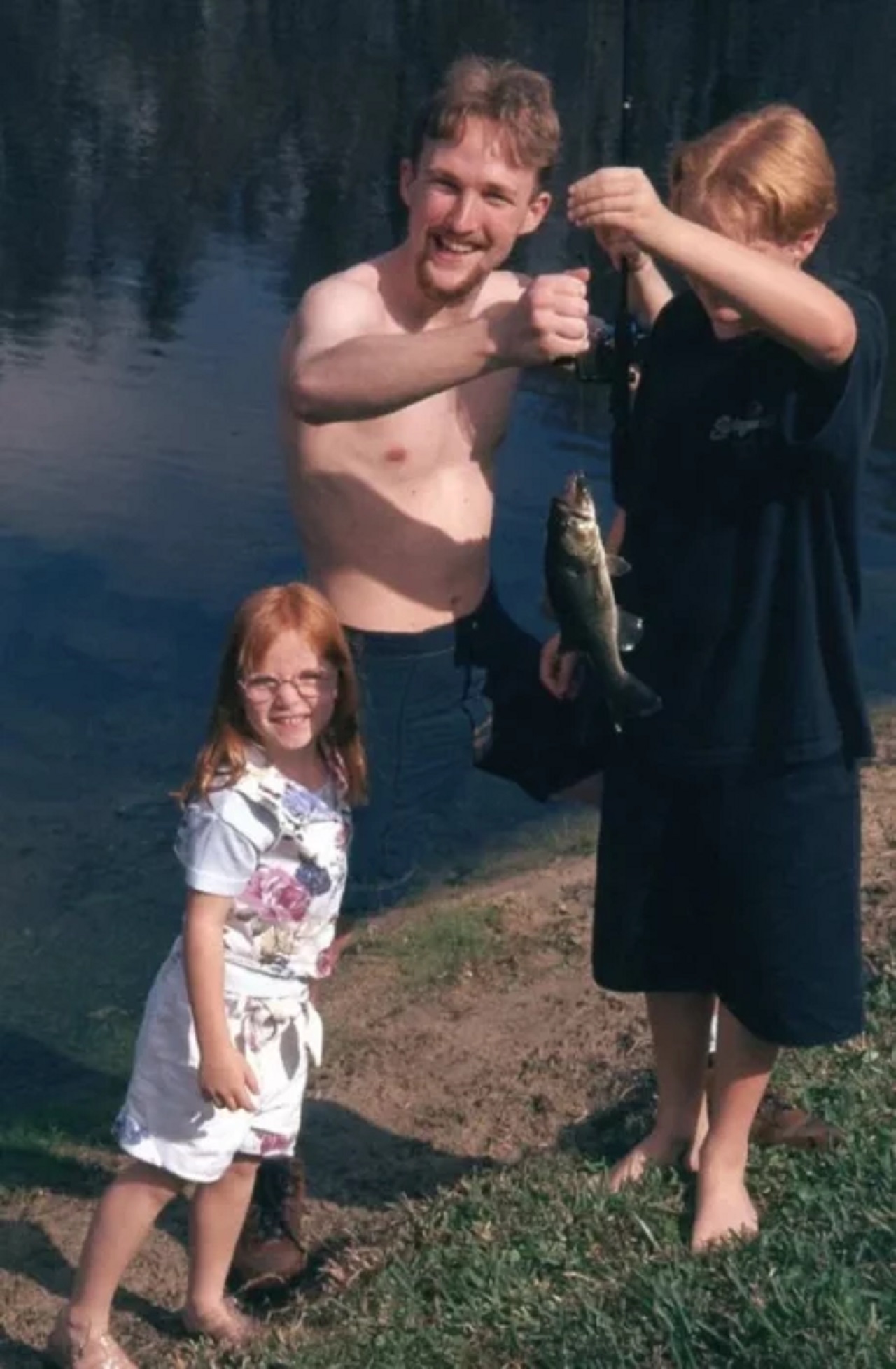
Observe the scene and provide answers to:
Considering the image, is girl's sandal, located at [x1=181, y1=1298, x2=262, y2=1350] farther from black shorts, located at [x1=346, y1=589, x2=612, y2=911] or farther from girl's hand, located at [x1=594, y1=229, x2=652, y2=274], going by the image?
girl's hand, located at [x1=594, y1=229, x2=652, y2=274]

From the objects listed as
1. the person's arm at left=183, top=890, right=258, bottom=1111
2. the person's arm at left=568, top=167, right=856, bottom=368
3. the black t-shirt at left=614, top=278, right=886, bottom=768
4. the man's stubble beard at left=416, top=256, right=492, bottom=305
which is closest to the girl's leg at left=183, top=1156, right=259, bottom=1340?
the person's arm at left=183, top=890, right=258, bottom=1111

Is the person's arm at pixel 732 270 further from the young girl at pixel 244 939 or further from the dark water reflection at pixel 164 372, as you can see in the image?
the dark water reflection at pixel 164 372

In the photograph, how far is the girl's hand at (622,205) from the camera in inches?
136

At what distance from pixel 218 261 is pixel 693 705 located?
10.7m

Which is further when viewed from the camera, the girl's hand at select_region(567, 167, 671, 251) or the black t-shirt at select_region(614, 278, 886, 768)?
the black t-shirt at select_region(614, 278, 886, 768)

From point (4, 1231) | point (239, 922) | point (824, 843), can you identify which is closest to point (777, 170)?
point (824, 843)

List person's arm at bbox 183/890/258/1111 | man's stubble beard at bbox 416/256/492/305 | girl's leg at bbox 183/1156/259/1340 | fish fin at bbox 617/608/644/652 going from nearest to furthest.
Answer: fish fin at bbox 617/608/644/652
person's arm at bbox 183/890/258/1111
girl's leg at bbox 183/1156/259/1340
man's stubble beard at bbox 416/256/492/305

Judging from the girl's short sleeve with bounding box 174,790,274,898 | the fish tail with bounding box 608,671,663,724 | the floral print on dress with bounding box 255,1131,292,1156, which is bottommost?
the floral print on dress with bounding box 255,1131,292,1156

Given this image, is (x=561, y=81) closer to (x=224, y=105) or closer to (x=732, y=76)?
(x=732, y=76)

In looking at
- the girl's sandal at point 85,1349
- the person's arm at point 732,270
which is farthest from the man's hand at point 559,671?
the girl's sandal at point 85,1349

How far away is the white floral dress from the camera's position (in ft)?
13.0

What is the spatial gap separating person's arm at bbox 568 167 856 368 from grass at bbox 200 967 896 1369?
1499 mm

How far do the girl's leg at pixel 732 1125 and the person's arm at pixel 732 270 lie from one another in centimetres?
129

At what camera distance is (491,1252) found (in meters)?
4.04
